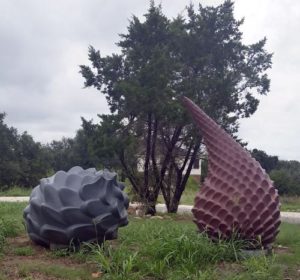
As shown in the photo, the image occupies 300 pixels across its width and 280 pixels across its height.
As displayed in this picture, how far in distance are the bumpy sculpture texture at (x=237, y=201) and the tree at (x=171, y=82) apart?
6.40 metres

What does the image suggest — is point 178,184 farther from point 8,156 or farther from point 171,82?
point 8,156

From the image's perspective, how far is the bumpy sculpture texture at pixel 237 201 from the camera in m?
5.30

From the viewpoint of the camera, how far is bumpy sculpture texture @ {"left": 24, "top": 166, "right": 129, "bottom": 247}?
16.6ft

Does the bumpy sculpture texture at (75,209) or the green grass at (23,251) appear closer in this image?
Result: the bumpy sculpture texture at (75,209)

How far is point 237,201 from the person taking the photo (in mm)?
5312

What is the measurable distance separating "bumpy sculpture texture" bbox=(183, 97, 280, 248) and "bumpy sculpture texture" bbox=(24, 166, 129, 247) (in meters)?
0.98

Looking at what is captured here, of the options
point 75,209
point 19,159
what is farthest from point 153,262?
point 19,159

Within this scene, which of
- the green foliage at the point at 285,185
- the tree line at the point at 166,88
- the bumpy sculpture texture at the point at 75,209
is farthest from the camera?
the green foliage at the point at 285,185

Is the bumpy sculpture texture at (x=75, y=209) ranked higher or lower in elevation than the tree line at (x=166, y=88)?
lower

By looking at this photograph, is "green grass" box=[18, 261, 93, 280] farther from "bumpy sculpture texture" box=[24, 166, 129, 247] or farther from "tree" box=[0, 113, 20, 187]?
"tree" box=[0, 113, 20, 187]

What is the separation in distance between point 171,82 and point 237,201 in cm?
777

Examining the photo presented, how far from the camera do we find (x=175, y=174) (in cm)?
1409

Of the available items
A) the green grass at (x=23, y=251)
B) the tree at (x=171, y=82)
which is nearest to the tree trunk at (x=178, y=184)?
the tree at (x=171, y=82)

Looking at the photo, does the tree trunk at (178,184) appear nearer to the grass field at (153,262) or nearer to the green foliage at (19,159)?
the grass field at (153,262)
